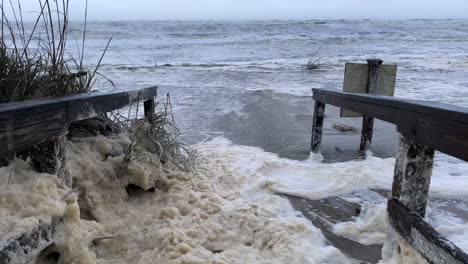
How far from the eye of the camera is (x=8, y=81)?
8.43 feet

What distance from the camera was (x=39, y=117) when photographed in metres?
1.97

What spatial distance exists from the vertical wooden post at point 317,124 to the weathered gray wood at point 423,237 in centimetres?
273

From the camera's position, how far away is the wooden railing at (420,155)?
1.72 m

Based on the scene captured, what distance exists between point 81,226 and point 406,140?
75.4 inches

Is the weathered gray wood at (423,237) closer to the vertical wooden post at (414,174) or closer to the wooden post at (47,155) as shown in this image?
the vertical wooden post at (414,174)

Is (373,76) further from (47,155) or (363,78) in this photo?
(47,155)

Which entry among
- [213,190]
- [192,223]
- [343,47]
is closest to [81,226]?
[192,223]

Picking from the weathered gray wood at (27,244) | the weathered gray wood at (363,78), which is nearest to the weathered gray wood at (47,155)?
the weathered gray wood at (27,244)

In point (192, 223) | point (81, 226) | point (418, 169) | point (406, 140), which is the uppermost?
point (406, 140)

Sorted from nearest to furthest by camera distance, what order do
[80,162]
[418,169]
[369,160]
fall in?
[418,169], [80,162], [369,160]

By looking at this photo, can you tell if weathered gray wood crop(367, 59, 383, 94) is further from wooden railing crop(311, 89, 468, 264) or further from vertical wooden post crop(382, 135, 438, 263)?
vertical wooden post crop(382, 135, 438, 263)

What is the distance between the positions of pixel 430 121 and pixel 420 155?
316 millimetres

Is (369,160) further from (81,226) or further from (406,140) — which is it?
(81,226)

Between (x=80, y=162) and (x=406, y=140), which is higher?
(x=406, y=140)
